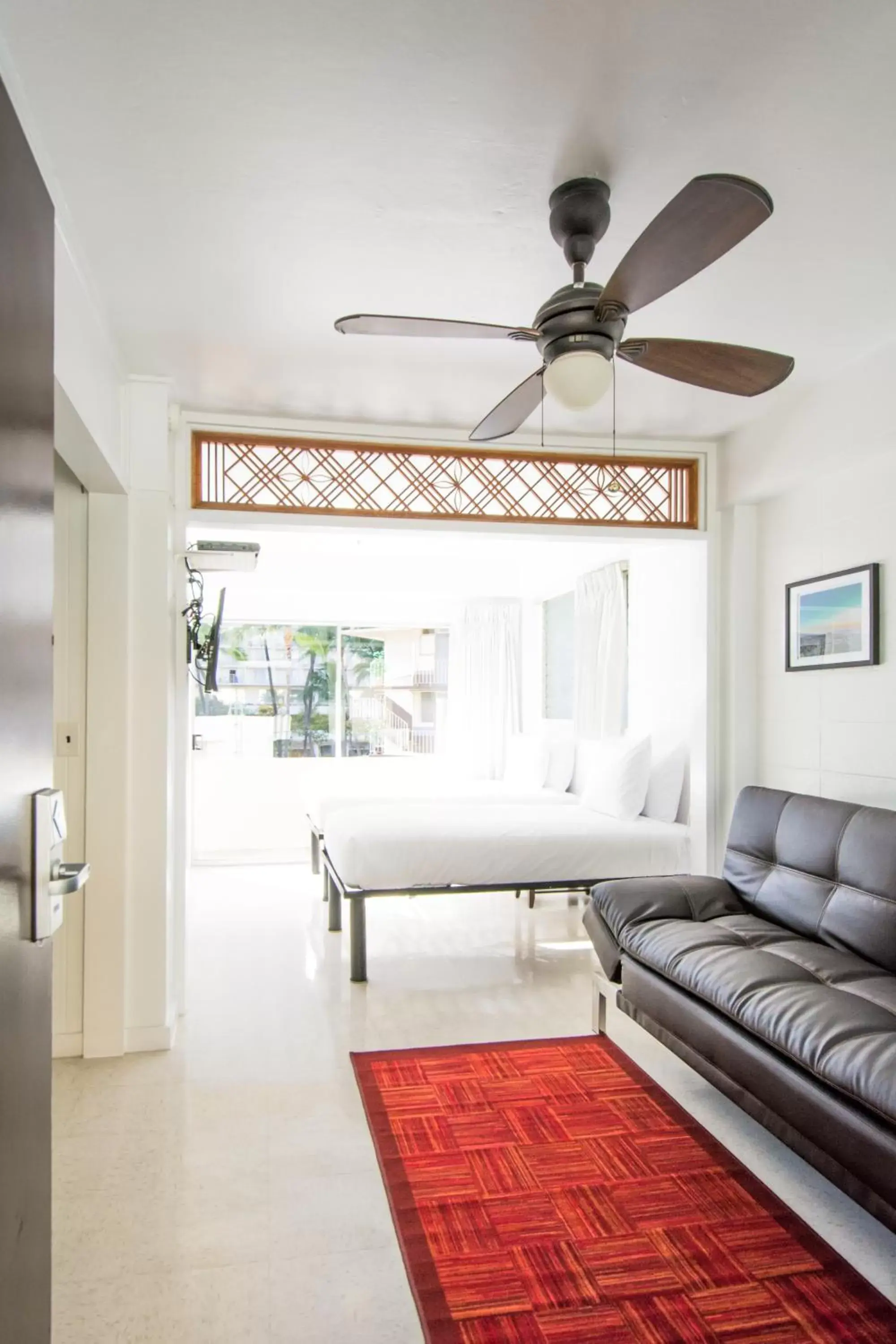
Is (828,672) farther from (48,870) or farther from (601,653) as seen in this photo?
(48,870)

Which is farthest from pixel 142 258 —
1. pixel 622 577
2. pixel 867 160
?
pixel 622 577

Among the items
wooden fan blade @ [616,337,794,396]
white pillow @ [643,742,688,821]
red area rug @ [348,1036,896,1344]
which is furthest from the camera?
white pillow @ [643,742,688,821]

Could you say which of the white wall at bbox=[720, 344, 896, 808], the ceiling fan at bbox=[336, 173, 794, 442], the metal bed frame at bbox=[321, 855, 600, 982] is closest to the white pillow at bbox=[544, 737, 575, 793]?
the metal bed frame at bbox=[321, 855, 600, 982]

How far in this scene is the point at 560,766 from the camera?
6.06 metres

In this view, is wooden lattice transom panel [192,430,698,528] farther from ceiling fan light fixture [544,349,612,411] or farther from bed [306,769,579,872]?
bed [306,769,579,872]

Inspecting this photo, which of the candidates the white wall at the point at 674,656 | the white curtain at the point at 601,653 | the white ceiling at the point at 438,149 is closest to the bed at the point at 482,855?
the white wall at the point at 674,656

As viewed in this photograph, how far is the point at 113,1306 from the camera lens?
184 centimetres

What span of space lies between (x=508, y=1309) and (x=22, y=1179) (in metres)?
1.24

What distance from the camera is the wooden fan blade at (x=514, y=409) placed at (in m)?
2.32

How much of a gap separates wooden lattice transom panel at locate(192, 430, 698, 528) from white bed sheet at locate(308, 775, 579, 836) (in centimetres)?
181

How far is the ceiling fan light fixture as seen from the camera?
2.00 meters

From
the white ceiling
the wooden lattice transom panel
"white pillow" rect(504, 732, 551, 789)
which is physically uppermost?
the white ceiling

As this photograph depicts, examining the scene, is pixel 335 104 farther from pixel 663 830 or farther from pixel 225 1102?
pixel 663 830

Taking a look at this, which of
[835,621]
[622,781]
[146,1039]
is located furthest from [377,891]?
[835,621]
